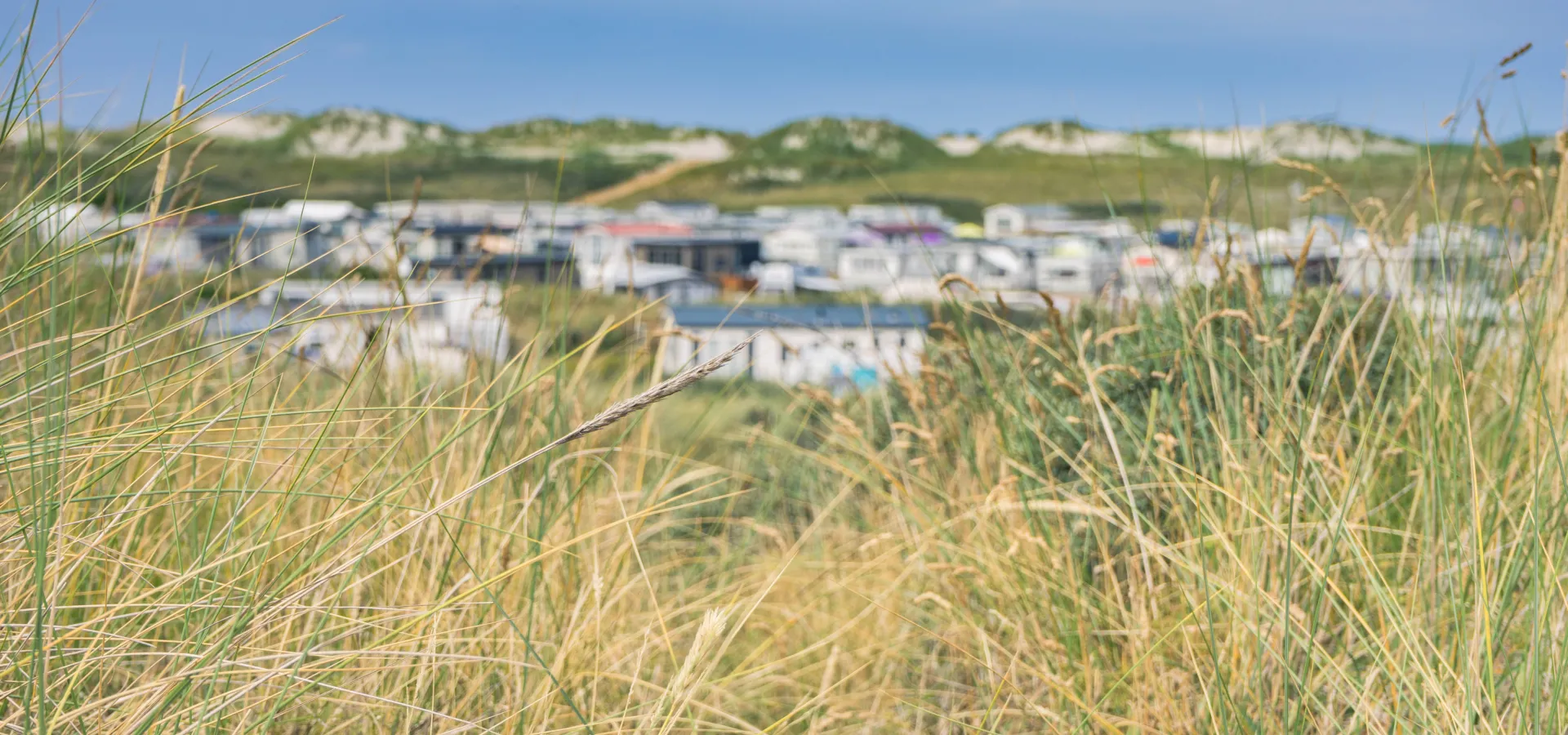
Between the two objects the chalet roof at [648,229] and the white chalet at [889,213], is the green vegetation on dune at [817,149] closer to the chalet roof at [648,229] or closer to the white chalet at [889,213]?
the white chalet at [889,213]

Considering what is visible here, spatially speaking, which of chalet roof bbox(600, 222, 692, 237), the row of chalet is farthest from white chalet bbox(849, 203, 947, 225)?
chalet roof bbox(600, 222, 692, 237)

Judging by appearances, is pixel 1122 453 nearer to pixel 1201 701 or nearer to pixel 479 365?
pixel 1201 701

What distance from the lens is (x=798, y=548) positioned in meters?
1.66

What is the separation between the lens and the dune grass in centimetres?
91

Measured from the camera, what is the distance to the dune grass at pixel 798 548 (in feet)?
2.99

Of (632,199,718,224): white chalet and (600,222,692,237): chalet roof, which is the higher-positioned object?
(632,199,718,224): white chalet

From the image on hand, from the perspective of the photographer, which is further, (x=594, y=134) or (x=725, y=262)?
(x=594, y=134)

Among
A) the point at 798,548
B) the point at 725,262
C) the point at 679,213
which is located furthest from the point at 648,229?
the point at 798,548

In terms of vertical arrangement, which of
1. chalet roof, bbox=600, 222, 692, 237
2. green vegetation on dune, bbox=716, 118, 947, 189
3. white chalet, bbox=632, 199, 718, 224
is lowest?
chalet roof, bbox=600, 222, 692, 237

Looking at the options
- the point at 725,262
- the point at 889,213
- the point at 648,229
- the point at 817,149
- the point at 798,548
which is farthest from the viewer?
the point at 817,149

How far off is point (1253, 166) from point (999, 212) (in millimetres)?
58040

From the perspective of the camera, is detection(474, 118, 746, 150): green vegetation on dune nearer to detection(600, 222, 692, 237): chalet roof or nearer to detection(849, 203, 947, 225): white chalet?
detection(849, 203, 947, 225): white chalet

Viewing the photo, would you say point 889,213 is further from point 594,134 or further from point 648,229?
point 594,134

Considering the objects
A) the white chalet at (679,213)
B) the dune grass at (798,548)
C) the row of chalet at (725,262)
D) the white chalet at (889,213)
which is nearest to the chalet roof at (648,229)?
the row of chalet at (725,262)
